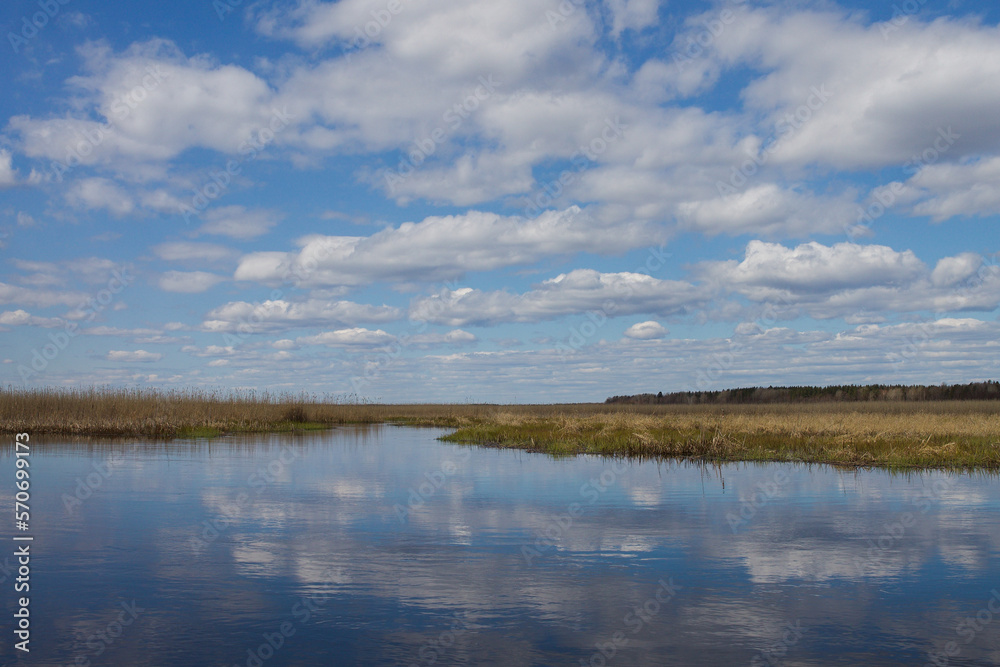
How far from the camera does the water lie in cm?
757

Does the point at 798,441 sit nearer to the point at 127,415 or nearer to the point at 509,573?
the point at 509,573

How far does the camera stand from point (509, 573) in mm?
10453

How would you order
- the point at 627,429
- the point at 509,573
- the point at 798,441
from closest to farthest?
the point at 509,573, the point at 798,441, the point at 627,429

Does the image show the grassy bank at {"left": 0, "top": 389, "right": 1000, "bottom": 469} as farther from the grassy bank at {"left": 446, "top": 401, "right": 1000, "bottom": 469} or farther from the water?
the water

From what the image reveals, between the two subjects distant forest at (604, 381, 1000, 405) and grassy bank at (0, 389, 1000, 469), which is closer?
grassy bank at (0, 389, 1000, 469)

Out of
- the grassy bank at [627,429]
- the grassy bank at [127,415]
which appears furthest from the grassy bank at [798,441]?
the grassy bank at [127,415]

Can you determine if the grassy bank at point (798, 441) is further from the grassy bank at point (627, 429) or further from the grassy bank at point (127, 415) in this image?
the grassy bank at point (127, 415)

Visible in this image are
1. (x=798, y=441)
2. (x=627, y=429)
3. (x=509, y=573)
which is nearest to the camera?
(x=509, y=573)

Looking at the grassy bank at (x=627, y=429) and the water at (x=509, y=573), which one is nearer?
the water at (x=509, y=573)

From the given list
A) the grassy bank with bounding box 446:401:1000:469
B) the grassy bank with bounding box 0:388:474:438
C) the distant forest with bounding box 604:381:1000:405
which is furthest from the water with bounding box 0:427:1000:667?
the distant forest with bounding box 604:381:1000:405

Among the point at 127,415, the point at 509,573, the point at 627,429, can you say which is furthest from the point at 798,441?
the point at 127,415

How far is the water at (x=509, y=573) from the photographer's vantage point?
7.57 metres

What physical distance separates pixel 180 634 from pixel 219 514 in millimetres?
7792

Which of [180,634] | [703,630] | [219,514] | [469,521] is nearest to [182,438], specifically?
[219,514]
